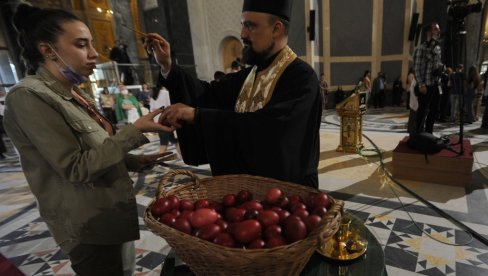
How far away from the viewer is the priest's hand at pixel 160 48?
1.53 metres

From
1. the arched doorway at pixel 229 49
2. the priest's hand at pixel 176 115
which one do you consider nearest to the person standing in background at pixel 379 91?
the arched doorway at pixel 229 49

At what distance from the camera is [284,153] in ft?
4.30

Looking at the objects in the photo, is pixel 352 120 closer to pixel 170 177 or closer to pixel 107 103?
pixel 170 177

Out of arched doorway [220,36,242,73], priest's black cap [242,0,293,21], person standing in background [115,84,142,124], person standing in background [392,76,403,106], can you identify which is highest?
arched doorway [220,36,242,73]

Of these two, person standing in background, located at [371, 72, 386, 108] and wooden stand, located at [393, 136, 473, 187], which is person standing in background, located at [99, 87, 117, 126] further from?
→ person standing in background, located at [371, 72, 386, 108]

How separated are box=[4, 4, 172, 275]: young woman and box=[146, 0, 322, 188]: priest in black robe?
11.3 inches

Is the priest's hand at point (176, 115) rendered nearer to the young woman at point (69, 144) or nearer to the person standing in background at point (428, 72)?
the young woman at point (69, 144)

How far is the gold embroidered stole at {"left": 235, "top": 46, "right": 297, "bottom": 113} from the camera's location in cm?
152

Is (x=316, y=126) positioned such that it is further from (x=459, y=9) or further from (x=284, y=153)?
(x=459, y=9)

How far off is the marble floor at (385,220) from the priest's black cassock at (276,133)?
48.2 inches

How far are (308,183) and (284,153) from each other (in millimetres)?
301

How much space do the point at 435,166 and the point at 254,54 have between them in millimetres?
2799

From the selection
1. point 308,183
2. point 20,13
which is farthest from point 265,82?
point 20,13

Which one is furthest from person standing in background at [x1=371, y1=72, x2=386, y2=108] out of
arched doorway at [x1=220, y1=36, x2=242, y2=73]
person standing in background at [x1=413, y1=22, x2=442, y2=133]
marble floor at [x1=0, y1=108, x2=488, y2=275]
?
marble floor at [x1=0, y1=108, x2=488, y2=275]
